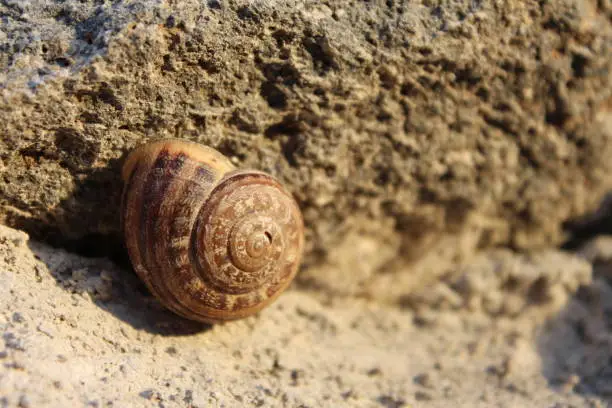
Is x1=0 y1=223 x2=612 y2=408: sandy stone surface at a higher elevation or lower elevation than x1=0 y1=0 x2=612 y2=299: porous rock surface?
lower

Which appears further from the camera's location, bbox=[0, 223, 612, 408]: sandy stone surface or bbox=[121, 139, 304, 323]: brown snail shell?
bbox=[121, 139, 304, 323]: brown snail shell

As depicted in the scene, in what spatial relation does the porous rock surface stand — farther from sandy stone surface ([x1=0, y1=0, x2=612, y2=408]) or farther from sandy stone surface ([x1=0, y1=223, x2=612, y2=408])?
sandy stone surface ([x1=0, y1=223, x2=612, y2=408])

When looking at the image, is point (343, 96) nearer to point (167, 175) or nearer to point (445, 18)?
point (445, 18)

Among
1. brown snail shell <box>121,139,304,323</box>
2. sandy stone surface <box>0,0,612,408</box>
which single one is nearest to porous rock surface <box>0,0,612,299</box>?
sandy stone surface <box>0,0,612,408</box>

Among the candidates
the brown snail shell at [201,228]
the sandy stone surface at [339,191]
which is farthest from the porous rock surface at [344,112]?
the brown snail shell at [201,228]

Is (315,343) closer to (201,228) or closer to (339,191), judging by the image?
(339,191)

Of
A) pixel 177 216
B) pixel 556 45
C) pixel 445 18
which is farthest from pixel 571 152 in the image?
pixel 177 216
